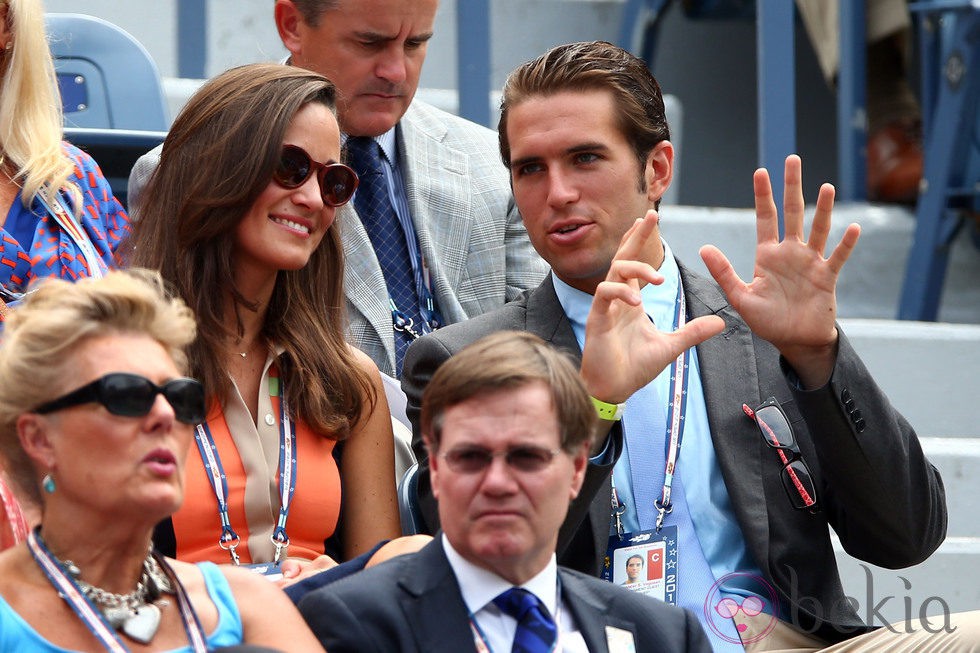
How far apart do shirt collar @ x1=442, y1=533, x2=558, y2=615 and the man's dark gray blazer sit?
0.37 metres

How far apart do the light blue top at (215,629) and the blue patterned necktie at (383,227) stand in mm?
1140

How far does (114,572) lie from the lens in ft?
6.40

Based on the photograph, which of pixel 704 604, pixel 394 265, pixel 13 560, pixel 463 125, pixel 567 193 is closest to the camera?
pixel 13 560

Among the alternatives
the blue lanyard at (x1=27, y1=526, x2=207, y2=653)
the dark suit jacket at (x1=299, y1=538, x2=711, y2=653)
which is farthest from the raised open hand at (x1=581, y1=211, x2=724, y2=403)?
the blue lanyard at (x1=27, y1=526, x2=207, y2=653)

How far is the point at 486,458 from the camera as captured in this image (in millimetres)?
2018

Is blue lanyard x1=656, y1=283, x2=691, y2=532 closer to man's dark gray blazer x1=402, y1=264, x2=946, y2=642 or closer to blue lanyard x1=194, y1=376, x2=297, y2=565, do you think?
man's dark gray blazer x1=402, y1=264, x2=946, y2=642

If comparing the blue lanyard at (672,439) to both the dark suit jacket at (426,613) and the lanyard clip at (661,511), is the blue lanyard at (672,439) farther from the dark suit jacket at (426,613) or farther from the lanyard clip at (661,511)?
the dark suit jacket at (426,613)

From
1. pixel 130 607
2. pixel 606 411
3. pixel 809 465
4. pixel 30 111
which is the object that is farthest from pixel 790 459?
pixel 30 111

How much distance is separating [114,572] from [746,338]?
1.30m

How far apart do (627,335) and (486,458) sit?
21.4 inches

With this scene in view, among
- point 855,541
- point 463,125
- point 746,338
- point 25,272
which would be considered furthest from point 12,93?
point 855,541

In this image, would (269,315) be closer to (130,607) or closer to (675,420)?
(675,420)

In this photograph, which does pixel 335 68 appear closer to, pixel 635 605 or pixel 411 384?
pixel 411 384

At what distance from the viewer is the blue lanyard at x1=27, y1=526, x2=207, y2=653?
1.87 metres
